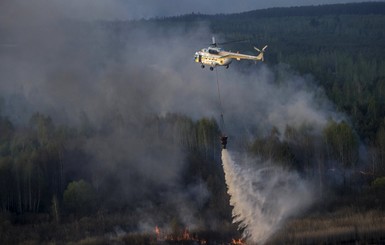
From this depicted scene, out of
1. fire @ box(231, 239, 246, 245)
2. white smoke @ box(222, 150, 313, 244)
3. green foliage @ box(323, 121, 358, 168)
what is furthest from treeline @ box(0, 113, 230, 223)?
green foliage @ box(323, 121, 358, 168)

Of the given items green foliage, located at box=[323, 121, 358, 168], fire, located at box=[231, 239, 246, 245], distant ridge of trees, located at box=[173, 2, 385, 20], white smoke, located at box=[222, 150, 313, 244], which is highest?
distant ridge of trees, located at box=[173, 2, 385, 20]

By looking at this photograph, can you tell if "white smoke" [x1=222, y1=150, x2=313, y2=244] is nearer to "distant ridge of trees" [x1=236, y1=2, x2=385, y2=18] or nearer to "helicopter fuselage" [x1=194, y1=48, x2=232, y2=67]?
"helicopter fuselage" [x1=194, y1=48, x2=232, y2=67]

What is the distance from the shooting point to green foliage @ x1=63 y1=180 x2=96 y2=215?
54.6 meters

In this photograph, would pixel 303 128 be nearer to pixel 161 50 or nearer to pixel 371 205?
pixel 371 205

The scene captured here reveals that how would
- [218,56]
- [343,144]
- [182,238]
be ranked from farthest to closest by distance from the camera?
[343,144] → [218,56] → [182,238]

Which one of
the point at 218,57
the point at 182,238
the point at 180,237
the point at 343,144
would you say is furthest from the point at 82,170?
the point at 343,144

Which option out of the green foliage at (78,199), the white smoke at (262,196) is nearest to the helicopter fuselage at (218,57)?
the white smoke at (262,196)

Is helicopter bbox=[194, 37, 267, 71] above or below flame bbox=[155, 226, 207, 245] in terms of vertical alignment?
above

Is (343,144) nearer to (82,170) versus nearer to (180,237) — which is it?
(180,237)

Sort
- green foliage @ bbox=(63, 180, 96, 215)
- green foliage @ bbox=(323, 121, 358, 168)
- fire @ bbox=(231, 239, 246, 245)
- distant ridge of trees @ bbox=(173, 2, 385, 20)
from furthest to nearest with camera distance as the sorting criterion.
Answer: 1. distant ridge of trees @ bbox=(173, 2, 385, 20)
2. green foliage @ bbox=(323, 121, 358, 168)
3. green foliage @ bbox=(63, 180, 96, 215)
4. fire @ bbox=(231, 239, 246, 245)

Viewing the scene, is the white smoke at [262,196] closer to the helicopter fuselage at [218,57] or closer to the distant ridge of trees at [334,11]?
the helicopter fuselage at [218,57]

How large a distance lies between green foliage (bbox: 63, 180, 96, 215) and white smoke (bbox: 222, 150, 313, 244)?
33.3 ft

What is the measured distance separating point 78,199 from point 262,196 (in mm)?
13060

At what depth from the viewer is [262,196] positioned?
5319 cm
